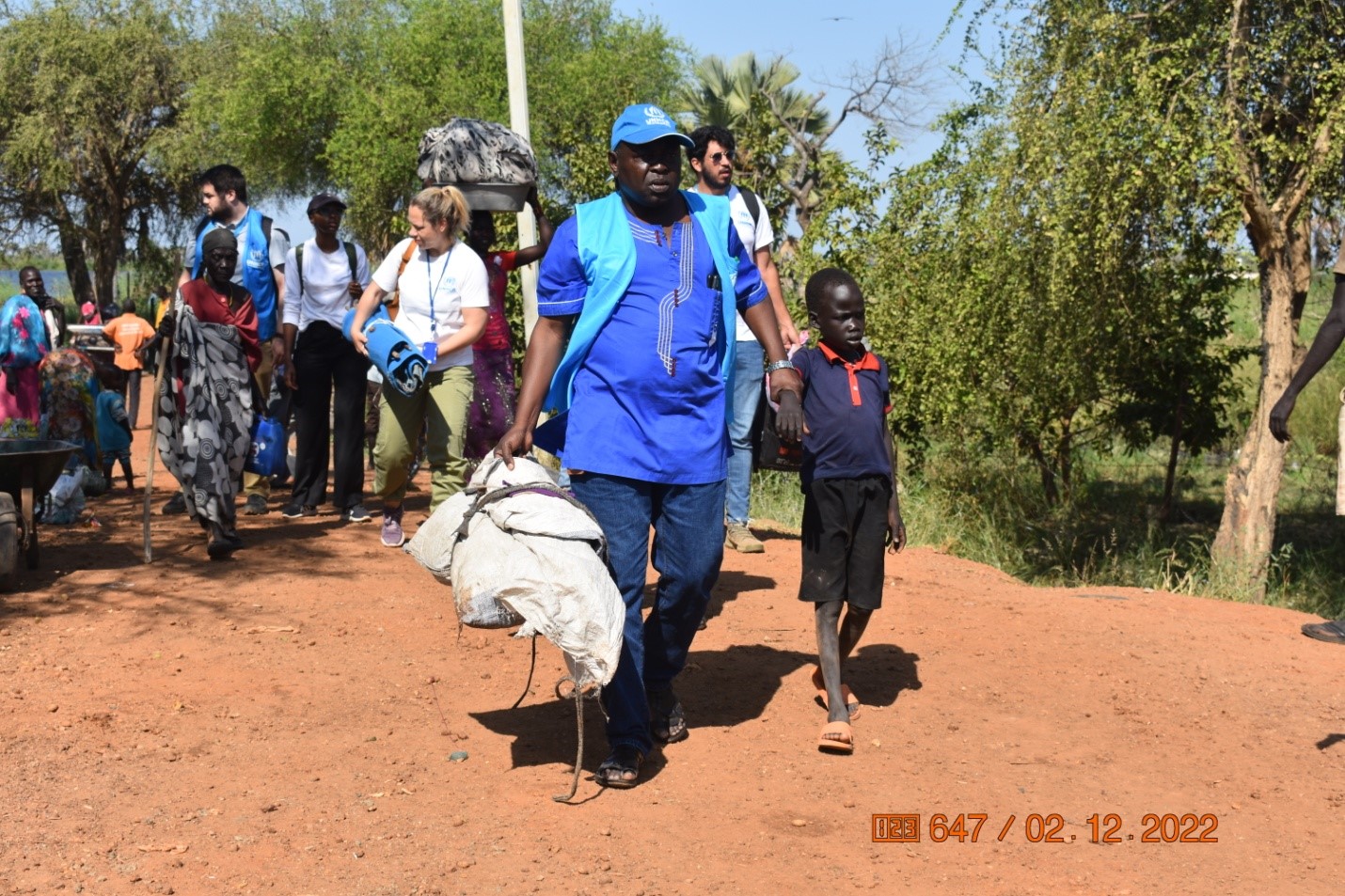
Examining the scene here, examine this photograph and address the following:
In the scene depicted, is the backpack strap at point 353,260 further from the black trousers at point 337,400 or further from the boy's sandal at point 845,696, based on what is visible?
the boy's sandal at point 845,696

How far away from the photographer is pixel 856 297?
17.1ft

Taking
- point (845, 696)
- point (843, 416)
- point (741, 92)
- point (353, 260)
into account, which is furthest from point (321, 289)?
point (741, 92)

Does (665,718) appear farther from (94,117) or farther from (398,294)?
(94,117)

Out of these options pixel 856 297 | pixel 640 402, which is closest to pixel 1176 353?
pixel 856 297

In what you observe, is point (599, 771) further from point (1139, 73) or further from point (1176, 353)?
point (1176, 353)

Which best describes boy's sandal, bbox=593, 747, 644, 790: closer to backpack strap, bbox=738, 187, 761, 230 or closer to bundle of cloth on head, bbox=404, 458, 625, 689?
bundle of cloth on head, bbox=404, 458, 625, 689

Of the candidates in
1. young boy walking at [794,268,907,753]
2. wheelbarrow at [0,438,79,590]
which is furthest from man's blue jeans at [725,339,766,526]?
wheelbarrow at [0,438,79,590]

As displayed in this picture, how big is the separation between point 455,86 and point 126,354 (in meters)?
17.6

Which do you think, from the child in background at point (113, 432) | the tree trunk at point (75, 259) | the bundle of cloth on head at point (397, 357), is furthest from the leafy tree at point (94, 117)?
the bundle of cloth on head at point (397, 357)

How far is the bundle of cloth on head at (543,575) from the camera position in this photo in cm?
431

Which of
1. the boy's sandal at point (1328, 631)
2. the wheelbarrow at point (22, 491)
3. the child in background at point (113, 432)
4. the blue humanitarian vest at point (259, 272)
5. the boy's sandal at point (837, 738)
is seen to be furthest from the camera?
the child in background at point (113, 432)

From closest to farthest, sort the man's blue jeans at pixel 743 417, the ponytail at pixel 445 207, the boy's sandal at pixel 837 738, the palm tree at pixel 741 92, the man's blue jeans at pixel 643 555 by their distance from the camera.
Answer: the man's blue jeans at pixel 643 555
the boy's sandal at pixel 837 738
the ponytail at pixel 445 207
the man's blue jeans at pixel 743 417
the palm tree at pixel 741 92

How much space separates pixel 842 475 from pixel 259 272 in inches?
178

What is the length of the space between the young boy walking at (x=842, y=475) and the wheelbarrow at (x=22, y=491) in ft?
13.0
